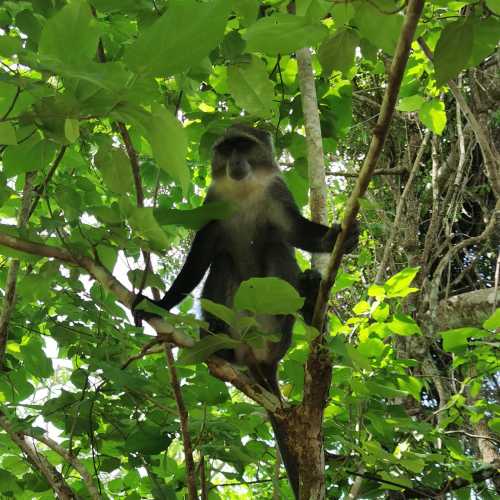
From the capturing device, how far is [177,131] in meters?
1.39

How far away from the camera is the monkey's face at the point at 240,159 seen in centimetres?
426

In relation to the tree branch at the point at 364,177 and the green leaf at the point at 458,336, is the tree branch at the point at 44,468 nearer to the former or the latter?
the tree branch at the point at 364,177

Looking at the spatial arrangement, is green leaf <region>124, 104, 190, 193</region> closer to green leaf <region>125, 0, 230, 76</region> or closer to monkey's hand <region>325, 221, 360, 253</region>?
green leaf <region>125, 0, 230, 76</region>

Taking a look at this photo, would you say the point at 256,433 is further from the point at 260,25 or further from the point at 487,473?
the point at 260,25

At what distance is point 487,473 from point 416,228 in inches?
167

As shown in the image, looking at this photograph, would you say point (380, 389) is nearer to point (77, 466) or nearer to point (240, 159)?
point (77, 466)

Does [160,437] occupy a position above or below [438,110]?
below

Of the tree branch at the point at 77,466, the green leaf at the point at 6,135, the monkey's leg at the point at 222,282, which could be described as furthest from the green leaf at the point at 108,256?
the monkey's leg at the point at 222,282

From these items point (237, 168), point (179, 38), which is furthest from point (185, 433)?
point (237, 168)

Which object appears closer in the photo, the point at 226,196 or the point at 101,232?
the point at 101,232

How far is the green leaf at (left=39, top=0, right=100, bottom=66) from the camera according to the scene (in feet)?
4.33

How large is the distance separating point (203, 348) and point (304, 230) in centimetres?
208

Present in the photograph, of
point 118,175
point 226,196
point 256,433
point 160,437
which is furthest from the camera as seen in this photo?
point 226,196

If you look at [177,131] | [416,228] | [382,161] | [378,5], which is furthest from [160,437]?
[382,161]
